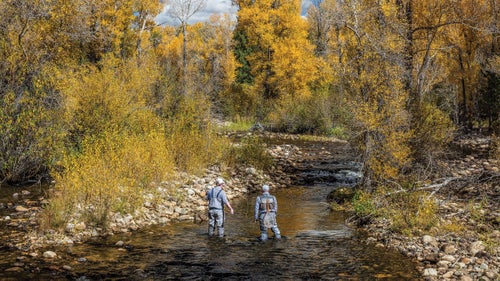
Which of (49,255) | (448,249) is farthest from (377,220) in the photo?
(49,255)

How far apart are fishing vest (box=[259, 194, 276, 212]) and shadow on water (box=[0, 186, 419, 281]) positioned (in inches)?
36.0

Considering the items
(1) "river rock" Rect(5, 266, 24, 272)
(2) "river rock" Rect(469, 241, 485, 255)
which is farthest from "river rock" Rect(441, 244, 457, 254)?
(1) "river rock" Rect(5, 266, 24, 272)

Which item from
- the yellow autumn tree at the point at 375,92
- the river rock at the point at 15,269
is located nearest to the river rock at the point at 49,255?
the river rock at the point at 15,269

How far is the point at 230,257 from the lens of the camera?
11.0 metres

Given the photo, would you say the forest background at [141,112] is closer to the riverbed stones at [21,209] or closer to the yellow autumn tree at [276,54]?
the riverbed stones at [21,209]

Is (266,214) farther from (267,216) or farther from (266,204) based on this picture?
(266,204)

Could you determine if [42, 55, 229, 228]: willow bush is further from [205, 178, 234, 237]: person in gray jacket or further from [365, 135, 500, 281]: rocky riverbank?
[365, 135, 500, 281]: rocky riverbank

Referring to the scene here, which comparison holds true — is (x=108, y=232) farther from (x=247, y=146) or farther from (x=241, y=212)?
(x=247, y=146)

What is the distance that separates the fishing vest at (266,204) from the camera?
12452 millimetres

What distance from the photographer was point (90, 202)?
13531 millimetres

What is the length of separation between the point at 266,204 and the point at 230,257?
2070mm

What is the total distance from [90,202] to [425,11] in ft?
64.2

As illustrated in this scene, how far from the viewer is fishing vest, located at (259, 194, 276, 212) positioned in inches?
490

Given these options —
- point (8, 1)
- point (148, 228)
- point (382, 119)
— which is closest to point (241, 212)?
point (148, 228)
